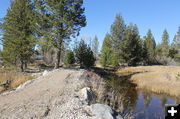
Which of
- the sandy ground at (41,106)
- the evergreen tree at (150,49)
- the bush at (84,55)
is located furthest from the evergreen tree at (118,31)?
the sandy ground at (41,106)

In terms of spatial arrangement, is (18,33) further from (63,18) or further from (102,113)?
(102,113)

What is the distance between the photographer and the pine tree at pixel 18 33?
12062 millimetres

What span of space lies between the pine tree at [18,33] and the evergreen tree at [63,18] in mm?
2025

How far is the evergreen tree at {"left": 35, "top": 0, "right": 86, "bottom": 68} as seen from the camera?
11648 mm

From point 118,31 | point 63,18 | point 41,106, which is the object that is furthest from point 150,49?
point 41,106

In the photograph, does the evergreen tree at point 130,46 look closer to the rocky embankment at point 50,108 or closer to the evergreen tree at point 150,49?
the evergreen tree at point 150,49

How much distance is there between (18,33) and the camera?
41.1 feet

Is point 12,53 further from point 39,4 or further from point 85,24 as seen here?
point 85,24

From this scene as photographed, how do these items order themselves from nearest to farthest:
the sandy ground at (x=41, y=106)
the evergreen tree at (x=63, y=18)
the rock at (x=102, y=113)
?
the rock at (x=102, y=113), the sandy ground at (x=41, y=106), the evergreen tree at (x=63, y=18)

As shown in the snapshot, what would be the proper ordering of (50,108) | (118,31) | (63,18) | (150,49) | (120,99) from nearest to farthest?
(50,108)
(120,99)
(63,18)
(118,31)
(150,49)

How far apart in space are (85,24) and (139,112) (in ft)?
32.8

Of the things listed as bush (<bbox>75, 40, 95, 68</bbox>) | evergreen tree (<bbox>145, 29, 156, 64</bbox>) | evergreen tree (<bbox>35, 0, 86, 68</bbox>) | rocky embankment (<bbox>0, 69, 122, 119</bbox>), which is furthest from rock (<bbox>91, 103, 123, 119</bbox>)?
evergreen tree (<bbox>145, 29, 156, 64</bbox>)

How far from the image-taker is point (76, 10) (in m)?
12.6

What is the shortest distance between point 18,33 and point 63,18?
17.0 ft
